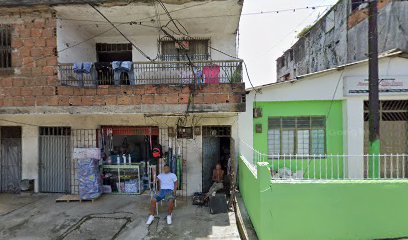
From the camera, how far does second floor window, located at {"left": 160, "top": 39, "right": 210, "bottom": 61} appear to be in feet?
31.4

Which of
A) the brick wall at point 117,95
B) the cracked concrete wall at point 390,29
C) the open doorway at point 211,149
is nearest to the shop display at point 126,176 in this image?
the open doorway at point 211,149

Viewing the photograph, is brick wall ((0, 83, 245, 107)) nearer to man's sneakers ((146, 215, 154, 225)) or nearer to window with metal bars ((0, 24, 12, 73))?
window with metal bars ((0, 24, 12, 73))

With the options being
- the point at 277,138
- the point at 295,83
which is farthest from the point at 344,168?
the point at 295,83

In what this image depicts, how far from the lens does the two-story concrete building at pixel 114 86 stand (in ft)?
23.5

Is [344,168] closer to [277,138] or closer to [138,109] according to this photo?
[277,138]

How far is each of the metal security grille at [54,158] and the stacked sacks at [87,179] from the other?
4.52 feet

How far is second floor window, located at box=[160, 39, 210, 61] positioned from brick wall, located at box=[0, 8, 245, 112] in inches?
110

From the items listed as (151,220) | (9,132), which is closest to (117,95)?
(151,220)

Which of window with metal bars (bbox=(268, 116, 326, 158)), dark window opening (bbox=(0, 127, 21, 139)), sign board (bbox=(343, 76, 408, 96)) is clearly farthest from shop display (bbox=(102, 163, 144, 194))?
sign board (bbox=(343, 76, 408, 96))

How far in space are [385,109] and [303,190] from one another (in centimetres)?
583

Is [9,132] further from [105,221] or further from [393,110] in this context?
[393,110]

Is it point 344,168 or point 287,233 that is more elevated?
point 344,168

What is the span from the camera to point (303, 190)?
5.30 metres

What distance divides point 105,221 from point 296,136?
639 centimetres
